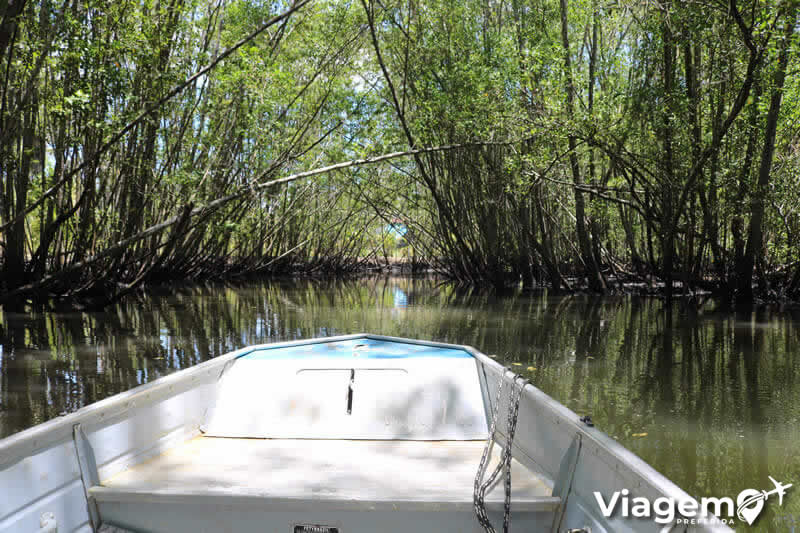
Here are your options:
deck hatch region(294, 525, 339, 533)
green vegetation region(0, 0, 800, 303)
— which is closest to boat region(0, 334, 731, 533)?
deck hatch region(294, 525, 339, 533)

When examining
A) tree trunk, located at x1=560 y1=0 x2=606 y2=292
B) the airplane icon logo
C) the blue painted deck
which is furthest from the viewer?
tree trunk, located at x1=560 y1=0 x2=606 y2=292

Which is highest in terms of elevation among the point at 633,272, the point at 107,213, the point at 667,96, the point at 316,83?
the point at 316,83

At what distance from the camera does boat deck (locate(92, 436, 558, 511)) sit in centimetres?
226

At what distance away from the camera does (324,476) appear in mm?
2758

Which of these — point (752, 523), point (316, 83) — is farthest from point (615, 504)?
point (316, 83)

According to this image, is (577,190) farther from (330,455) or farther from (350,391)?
(330,455)

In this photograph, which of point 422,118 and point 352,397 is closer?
point 352,397

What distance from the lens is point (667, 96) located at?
11148 mm

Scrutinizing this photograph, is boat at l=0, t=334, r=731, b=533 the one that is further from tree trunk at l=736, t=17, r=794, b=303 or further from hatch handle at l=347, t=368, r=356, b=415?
tree trunk at l=736, t=17, r=794, b=303

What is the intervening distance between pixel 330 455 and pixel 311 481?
14.9 inches

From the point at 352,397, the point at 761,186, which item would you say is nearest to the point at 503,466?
the point at 352,397

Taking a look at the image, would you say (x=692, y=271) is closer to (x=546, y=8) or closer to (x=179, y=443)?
(x=546, y=8)

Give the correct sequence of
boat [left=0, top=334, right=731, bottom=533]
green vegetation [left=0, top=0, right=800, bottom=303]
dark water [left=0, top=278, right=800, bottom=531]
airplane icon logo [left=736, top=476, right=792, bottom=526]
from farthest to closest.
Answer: green vegetation [left=0, top=0, right=800, bottom=303]
dark water [left=0, top=278, right=800, bottom=531]
airplane icon logo [left=736, top=476, right=792, bottom=526]
boat [left=0, top=334, right=731, bottom=533]

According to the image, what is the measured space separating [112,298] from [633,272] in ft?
51.8
